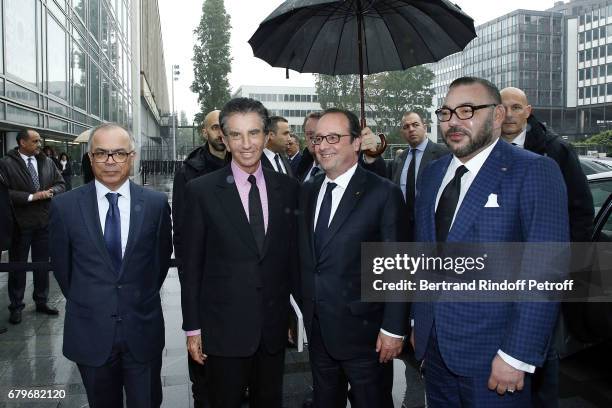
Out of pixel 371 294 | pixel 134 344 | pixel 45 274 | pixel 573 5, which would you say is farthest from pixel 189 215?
pixel 573 5

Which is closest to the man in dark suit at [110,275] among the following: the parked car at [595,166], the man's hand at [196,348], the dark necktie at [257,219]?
the man's hand at [196,348]

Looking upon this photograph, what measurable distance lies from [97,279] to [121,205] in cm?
42

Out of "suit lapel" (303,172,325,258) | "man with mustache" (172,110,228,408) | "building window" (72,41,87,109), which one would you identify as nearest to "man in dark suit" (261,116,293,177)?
"man with mustache" (172,110,228,408)

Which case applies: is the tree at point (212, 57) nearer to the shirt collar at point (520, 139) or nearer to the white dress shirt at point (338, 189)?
the shirt collar at point (520, 139)

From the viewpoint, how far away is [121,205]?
2.70m

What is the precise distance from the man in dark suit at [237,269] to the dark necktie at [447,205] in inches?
32.1

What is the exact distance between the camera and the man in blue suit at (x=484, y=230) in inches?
83.4

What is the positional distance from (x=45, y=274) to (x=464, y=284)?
5.58 metres

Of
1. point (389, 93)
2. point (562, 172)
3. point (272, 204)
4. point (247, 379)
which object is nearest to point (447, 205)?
point (272, 204)

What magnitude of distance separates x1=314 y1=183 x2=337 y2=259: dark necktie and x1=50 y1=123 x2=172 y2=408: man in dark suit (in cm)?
91

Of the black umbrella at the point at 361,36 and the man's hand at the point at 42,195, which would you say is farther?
the man's hand at the point at 42,195

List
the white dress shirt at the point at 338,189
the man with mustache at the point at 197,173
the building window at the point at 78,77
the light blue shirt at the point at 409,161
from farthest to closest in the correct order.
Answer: the building window at the point at 78,77, the light blue shirt at the point at 409,161, the man with mustache at the point at 197,173, the white dress shirt at the point at 338,189

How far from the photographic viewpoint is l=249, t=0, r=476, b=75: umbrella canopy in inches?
134

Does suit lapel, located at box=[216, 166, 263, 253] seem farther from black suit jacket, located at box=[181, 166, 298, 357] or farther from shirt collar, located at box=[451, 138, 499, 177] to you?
shirt collar, located at box=[451, 138, 499, 177]
